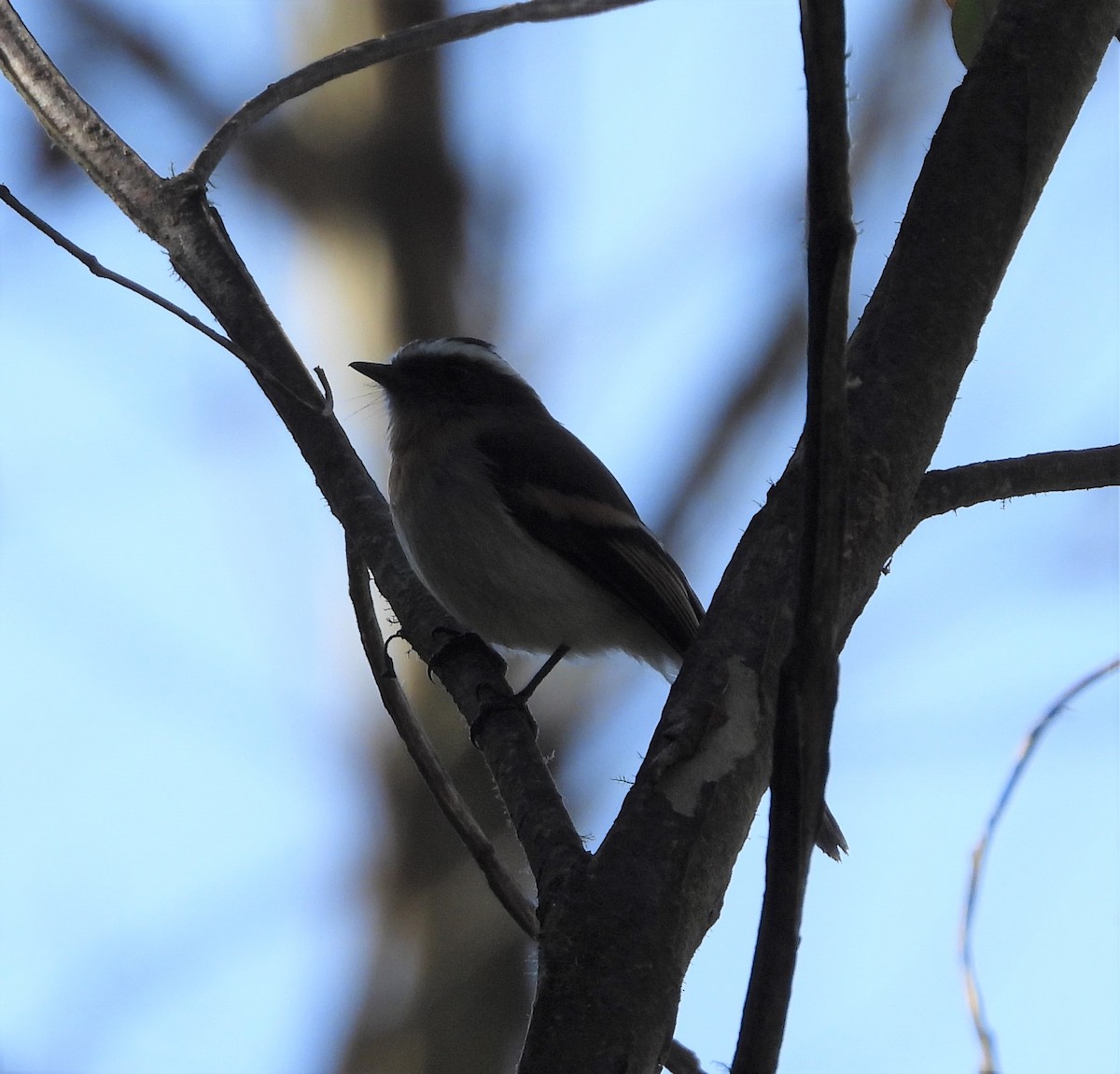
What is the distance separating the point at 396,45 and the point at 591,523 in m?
1.41

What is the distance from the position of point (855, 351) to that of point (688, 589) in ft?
6.44

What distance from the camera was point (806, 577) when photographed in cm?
121

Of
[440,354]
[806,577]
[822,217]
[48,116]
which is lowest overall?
[806,577]

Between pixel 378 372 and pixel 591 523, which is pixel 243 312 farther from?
pixel 378 372

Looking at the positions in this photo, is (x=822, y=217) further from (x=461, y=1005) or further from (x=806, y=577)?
(x=461, y=1005)

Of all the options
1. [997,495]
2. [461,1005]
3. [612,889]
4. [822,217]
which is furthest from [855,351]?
[461,1005]

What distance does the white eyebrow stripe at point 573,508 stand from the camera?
362 cm

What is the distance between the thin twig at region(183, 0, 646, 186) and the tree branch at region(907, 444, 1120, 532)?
120 cm

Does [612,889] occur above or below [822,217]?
below

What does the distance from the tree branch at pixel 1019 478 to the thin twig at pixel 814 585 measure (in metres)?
0.82

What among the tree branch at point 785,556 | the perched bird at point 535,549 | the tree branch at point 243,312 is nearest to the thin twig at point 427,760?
the tree branch at point 243,312

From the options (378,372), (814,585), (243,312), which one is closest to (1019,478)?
(814,585)

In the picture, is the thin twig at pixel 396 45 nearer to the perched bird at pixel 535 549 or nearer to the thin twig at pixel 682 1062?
the perched bird at pixel 535 549

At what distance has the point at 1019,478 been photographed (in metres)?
2.03
